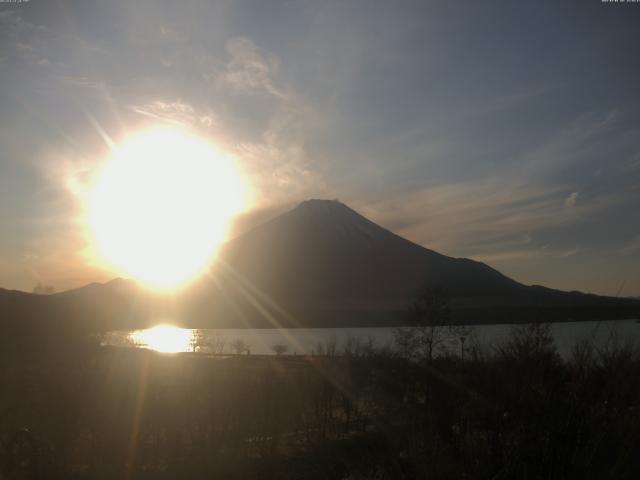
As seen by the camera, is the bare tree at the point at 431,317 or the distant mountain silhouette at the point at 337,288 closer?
the bare tree at the point at 431,317

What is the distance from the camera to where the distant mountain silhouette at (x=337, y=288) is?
131 m

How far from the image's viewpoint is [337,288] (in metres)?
161

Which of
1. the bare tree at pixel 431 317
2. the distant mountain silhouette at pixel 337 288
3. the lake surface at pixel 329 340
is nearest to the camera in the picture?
the lake surface at pixel 329 340

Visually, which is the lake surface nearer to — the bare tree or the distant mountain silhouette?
the bare tree

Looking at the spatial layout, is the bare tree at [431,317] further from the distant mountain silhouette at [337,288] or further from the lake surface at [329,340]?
the distant mountain silhouette at [337,288]

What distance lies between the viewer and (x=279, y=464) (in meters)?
9.93

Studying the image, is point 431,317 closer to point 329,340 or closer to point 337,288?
point 329,340

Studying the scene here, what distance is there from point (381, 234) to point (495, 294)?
1875 inches

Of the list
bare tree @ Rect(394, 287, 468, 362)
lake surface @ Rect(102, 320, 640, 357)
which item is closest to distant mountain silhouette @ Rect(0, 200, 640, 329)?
lake surface @ Rect(102, 320, 640, 357)

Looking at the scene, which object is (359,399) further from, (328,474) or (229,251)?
(229,251)

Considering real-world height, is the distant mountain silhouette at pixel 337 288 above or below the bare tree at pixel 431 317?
above

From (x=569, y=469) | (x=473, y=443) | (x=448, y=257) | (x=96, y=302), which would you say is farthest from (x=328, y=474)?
(x=448, y=257)

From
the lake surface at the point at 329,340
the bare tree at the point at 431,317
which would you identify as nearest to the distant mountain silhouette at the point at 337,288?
→ the lake surface at the point at 329,340

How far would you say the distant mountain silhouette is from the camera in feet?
430
